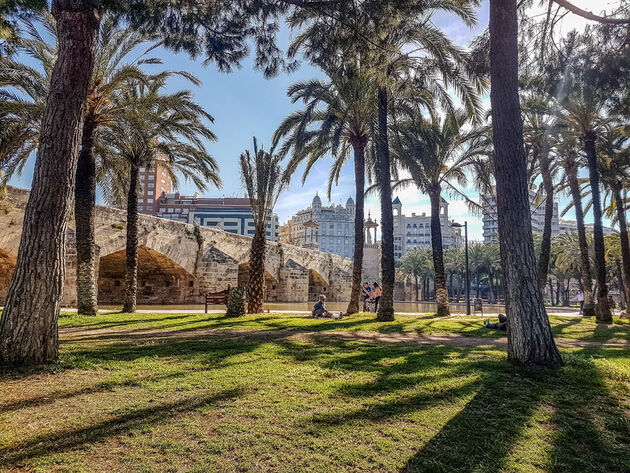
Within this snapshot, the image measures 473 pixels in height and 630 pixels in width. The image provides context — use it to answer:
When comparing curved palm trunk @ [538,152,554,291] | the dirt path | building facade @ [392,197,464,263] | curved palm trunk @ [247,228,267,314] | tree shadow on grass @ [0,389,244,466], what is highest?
building facade @ [392,197,464,263]

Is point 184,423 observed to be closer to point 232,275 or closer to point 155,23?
point 155,23

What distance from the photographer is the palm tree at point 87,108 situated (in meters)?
9.18

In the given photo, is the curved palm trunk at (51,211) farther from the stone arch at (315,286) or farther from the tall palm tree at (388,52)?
the stone arch at (315,286)

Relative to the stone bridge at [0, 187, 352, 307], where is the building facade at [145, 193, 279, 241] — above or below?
above

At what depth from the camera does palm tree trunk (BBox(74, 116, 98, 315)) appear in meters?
9.67

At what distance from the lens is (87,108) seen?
9.38m

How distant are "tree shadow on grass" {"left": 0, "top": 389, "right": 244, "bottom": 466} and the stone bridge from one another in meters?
12.1

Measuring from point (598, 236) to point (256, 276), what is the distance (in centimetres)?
1156

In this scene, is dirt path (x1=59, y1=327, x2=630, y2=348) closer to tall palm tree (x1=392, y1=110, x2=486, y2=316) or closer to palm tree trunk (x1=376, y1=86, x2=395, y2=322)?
palm tree trunk (x1=376, y1=86, x2=395, y2=322)

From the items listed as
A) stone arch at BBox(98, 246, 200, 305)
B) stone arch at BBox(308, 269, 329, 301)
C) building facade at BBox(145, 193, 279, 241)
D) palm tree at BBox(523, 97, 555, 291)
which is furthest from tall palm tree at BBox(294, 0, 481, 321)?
building facade at BBox(145, 193, 279, 241)

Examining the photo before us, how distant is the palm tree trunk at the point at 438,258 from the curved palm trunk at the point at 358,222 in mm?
2692

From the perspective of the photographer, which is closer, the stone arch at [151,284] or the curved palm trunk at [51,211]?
the curved palm trunk at [51,211]

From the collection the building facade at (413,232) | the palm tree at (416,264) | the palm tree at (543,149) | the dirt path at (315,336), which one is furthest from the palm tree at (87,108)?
the building facade at (413,232)

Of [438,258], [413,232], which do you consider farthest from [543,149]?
[413,232]
